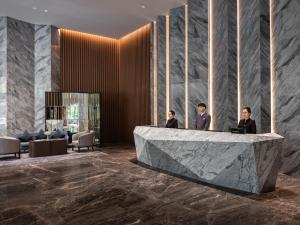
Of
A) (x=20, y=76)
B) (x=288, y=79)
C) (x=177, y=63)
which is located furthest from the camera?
(x=20, y=76)

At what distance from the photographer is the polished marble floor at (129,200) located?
3.31 m

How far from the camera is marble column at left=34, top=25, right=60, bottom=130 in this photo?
10141 mm

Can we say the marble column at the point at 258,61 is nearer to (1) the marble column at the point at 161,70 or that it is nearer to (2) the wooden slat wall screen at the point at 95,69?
(1) the marble column at the point at 161,70

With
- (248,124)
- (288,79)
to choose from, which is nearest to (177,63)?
(288,79)

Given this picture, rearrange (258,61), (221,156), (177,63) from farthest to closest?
(177,63) < (258,61) < (221,156)

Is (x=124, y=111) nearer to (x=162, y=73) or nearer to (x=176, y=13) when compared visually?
(x=162, y=73)

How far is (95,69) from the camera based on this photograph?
452 inches

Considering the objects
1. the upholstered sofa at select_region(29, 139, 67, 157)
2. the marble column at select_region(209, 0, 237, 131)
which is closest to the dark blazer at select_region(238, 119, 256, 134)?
the marble column at select_region(209, 0, 237, 131)

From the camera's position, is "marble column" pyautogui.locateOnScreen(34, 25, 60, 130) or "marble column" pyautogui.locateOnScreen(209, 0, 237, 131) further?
"marble column" pyautogui.locateOnScreen(34, 25, 60, 130)

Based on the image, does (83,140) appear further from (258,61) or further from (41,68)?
(258,61)

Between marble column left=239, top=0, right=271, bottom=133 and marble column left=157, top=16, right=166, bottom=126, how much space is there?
3.14 metres

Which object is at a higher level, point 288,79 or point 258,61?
point 258,61

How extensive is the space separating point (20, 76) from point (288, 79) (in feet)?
29.9

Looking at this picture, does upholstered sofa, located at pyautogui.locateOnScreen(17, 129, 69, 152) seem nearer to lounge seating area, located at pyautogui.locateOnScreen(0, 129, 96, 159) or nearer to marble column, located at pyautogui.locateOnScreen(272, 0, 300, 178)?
lounge seating area, located at pyautogui.locateOnScreen(0, 129, 96, 159)
